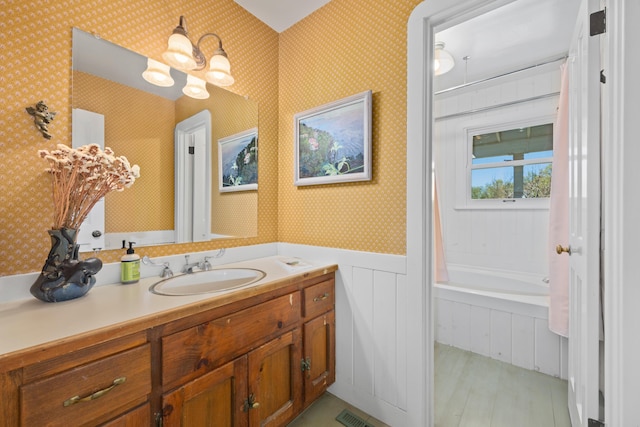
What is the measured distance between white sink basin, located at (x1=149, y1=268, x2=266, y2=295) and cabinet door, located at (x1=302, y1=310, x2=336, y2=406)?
42 cm

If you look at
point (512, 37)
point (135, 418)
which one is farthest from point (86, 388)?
point (512, 37)

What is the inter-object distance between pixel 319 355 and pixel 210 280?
760 millimetres

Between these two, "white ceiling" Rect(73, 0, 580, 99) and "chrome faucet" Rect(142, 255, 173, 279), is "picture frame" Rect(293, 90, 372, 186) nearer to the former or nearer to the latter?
"white ceiling" Rect(73, 0, 580, 99)

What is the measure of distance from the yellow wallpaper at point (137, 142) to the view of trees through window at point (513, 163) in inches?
114

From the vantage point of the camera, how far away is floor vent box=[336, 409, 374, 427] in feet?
4.98

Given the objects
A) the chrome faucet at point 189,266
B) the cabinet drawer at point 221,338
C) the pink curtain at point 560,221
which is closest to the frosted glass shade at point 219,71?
the chrome faucet at point 189,266

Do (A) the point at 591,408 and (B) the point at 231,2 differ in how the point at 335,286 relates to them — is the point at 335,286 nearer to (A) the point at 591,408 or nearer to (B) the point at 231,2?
(A) the point at 591,408

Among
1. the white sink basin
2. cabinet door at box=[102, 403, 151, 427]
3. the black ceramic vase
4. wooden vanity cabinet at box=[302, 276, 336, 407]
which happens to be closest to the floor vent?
wooden vanity cabinet at box=[302, 276, 336, 407]

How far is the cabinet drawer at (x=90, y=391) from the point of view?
2.31ft

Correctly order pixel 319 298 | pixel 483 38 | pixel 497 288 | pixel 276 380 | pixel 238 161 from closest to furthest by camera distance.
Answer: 1. pixel 276 380
2. pixel 319 298
3. pixel 238 161
4. pixel 483 38
5. pixel 497 288

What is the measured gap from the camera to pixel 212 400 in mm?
1088

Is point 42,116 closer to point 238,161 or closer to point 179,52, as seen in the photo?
point 179,52

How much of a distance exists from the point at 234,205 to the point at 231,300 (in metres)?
0.83

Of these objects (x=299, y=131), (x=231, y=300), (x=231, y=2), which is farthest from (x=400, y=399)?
(x=231, y=2)
